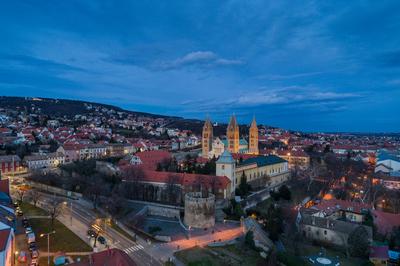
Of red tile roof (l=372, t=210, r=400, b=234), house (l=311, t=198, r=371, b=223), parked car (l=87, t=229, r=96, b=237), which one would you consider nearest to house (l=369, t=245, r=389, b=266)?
red tile roof (l=372, t=210, r=400, b=234)

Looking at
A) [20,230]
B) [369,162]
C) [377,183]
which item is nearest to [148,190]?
[20,230]

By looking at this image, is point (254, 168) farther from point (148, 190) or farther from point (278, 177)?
point (148, 190)

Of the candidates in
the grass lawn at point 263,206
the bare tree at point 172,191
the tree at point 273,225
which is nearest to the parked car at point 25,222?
the bare tree at point 172,191

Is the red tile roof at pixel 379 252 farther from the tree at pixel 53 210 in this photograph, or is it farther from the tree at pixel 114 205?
the tree at pixel 53 210

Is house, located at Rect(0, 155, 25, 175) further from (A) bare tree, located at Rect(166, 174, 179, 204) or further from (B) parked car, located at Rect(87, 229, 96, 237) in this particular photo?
(B) parked car, located at Rect(87, 229, 96, 237)

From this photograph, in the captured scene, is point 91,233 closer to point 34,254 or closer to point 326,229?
point 34,254

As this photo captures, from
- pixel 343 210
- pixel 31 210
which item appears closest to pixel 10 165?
pixel 31 210
